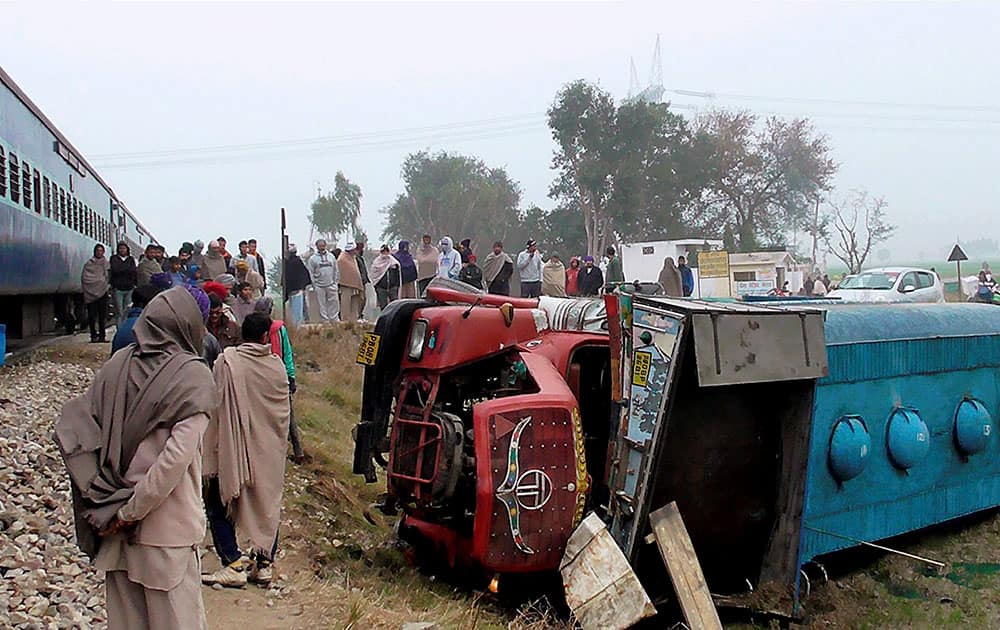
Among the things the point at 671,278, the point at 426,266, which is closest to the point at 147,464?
the point at 426,266

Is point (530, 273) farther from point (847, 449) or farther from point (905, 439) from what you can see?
point (847, 449)

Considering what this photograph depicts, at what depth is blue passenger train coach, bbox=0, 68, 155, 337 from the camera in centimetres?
1053

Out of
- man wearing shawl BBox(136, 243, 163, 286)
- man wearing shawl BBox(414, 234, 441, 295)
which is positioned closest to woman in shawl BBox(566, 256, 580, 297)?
man wearing shawl BBox(414, 234, 441, 295)

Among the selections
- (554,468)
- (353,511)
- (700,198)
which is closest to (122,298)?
(353,511)

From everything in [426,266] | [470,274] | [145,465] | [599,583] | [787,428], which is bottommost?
[599,583]

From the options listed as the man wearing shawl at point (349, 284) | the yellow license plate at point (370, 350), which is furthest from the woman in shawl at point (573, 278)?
the yellow license plate at point (370, 350)

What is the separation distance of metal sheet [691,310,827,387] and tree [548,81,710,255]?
117 feet

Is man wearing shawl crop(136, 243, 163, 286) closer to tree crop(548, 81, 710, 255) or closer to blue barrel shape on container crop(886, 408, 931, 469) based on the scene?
blue barrel shape on container crop(886, 408, 931, 469)

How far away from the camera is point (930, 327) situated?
7406 mm

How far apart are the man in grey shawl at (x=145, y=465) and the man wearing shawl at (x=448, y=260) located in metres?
11.3

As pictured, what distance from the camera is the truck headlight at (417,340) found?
6.15 metres

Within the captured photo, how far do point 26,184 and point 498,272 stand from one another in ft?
22.1

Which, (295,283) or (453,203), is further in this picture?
(453,203)

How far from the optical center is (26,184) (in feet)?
37.8
